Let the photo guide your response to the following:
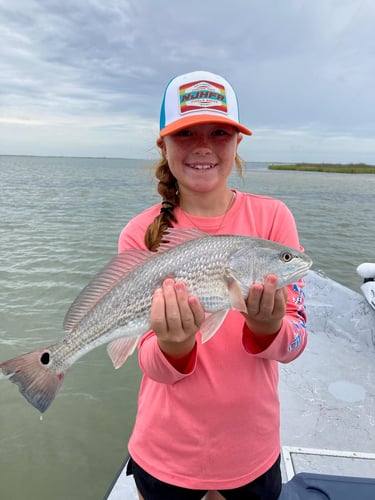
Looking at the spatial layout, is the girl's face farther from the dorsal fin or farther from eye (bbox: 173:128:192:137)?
the dorsal fin

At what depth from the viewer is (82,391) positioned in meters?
6.48

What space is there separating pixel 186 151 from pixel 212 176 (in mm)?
235

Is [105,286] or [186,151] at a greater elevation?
[186,151]

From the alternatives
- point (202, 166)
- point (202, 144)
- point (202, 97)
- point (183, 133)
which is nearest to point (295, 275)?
point (202, 166)

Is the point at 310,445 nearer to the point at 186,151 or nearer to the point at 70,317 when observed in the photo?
the point at 70,317

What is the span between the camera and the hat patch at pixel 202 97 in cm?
235

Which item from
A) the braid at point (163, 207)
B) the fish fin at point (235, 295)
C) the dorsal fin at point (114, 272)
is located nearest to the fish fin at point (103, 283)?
the dorsal fin at point (114, 272)

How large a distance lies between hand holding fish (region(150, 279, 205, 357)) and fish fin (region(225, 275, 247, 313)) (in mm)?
208

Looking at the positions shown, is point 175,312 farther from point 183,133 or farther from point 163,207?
point 183,133

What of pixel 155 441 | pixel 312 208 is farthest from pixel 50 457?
pixel 312 208

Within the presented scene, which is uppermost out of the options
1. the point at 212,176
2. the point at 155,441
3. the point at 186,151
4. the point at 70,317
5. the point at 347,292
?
the point at 186,151

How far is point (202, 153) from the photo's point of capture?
2.42 m

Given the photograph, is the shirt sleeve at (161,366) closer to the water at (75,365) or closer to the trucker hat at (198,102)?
the trucker hat at (198,102)

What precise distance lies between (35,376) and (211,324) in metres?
1.17
